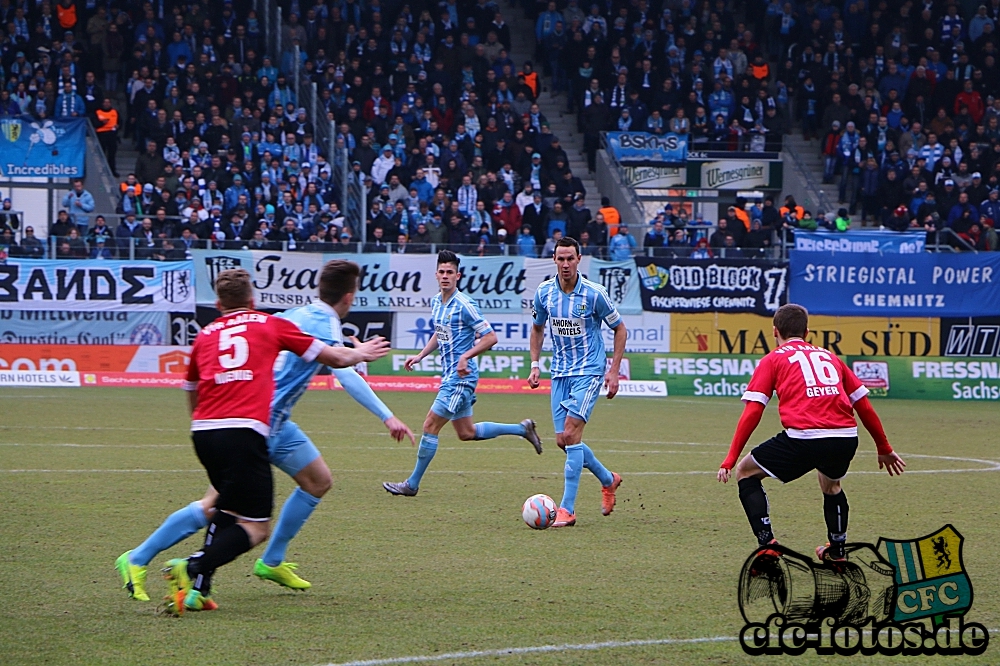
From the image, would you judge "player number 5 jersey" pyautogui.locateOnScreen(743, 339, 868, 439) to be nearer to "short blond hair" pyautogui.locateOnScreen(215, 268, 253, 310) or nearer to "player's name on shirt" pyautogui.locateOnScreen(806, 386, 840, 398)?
"player's name on shirt" pyautogui.locateOnScreen(806, 386, 840, 398)

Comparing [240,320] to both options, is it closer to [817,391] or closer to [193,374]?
[193,374]

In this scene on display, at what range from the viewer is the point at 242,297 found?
6832 mm

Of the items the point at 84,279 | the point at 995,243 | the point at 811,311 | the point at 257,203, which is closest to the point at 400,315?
the point at 257,203

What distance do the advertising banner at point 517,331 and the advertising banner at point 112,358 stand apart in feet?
13.0

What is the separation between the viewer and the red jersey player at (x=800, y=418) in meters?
7.92

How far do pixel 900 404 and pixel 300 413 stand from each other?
460 inches

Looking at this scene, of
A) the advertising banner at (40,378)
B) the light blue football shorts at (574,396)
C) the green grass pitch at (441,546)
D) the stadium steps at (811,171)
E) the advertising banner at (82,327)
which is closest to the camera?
the green grass pitch at (441,546)

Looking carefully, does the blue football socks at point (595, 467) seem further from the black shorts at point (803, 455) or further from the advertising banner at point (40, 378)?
→ the advertising banner at point (40, 378)

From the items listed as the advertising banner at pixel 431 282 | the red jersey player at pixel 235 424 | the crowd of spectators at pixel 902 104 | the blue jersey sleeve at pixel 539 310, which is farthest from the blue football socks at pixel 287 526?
the crowd of spectators at pixel 902 104

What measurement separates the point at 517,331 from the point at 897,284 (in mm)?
8580

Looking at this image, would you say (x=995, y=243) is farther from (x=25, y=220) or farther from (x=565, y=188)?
(x=25, y=220)

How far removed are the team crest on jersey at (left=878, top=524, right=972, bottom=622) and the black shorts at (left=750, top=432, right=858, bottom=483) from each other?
892mm

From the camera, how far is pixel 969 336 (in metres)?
28.0

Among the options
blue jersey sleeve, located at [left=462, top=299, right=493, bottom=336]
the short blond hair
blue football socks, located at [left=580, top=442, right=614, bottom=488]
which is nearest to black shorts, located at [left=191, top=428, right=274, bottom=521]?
the short blond hair
